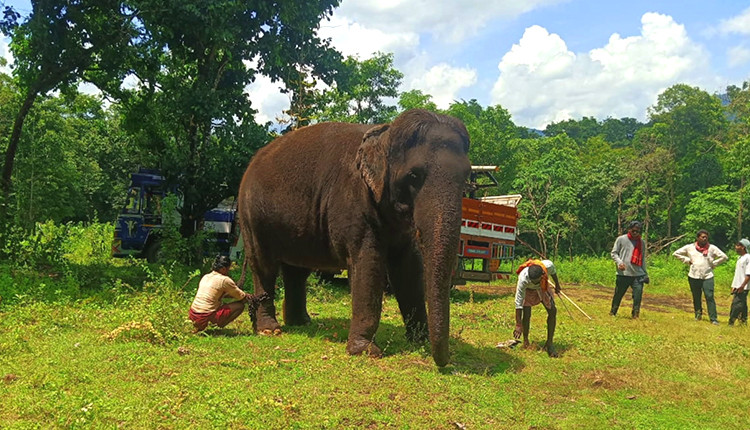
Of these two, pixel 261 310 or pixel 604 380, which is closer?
pixel 604 380

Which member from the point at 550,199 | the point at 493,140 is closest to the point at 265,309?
the point at 550,199

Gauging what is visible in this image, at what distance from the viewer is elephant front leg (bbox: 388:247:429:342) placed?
7461mm

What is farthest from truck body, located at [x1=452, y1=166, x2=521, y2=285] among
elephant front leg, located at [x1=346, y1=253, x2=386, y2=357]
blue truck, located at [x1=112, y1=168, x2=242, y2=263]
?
blue truck, located at [x1=112, y1=168, x2=242, y2=263]

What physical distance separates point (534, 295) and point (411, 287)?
5.97 ft

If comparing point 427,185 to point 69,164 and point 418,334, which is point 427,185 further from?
point 69,164

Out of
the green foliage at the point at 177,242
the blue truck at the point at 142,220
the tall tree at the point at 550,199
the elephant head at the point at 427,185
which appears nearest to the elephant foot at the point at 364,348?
the elephant head at the point at 427,185

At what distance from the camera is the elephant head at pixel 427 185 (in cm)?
574

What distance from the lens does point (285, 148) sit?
27.8 feet

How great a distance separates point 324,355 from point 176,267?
786 centimetres

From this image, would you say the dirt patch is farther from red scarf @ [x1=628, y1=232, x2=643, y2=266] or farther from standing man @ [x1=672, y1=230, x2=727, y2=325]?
standing man @ [x1=672, y1=230, x2=727, y2=325]

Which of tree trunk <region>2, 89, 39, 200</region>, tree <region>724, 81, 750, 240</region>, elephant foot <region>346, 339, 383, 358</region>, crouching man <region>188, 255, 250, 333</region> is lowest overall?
elephant foot <region>346, 339, 383, 358</region>

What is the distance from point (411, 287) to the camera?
7500 millimetres

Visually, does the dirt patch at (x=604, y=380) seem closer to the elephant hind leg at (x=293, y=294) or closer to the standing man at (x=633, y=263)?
the elephant hind leg at (x=293, y=294)

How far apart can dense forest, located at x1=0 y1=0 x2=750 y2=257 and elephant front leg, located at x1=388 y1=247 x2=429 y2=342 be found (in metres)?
7.05
